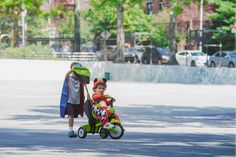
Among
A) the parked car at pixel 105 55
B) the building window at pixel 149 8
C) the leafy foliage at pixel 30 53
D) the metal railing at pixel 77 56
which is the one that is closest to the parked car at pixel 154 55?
the parked car at pixel 105 55

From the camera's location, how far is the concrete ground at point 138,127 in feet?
42.8

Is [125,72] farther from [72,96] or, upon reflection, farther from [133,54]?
[72,96]

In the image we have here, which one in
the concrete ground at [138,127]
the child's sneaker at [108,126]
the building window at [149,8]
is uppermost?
the building window at [149,8]

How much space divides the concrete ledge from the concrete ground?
33.4 ft

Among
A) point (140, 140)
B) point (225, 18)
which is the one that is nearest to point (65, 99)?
point (140, 140)

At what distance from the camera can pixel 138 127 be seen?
1853cm

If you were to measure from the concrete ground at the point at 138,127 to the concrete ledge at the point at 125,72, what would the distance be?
10.2 metres

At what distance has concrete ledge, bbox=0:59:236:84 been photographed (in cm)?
4466

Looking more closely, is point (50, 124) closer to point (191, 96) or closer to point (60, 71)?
point (191, 96)

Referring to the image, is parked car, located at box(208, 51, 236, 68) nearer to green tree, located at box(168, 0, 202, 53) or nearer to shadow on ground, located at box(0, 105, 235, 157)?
green tree, located at box(168, 0, 202, 53)

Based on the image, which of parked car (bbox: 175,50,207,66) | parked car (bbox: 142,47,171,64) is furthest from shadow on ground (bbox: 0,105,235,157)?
parked car (bbox: 175,50,207,66)

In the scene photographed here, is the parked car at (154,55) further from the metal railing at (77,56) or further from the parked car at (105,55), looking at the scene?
A: the metal railing at (77,56)

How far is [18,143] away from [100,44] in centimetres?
4546

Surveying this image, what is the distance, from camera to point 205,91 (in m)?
37.1
